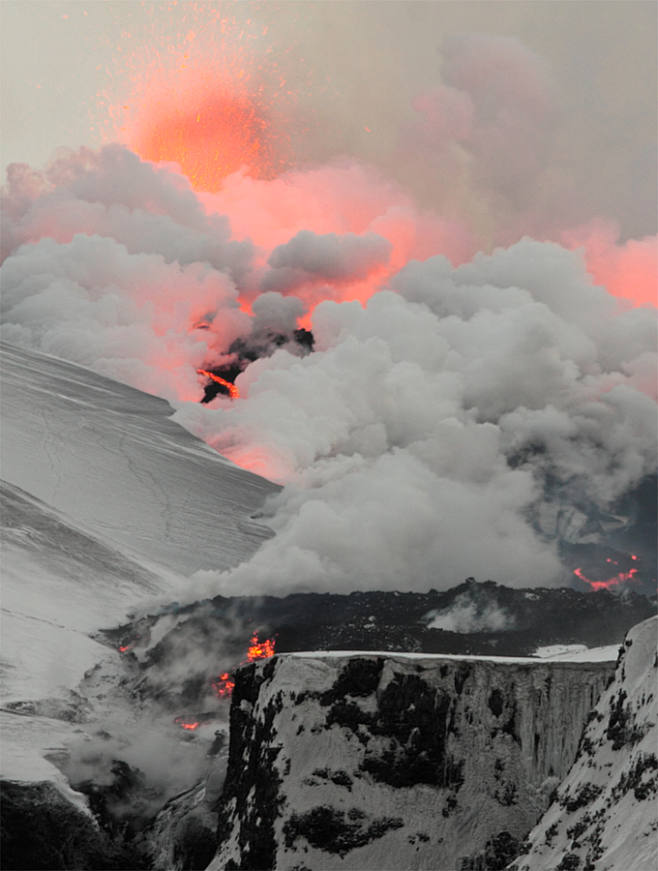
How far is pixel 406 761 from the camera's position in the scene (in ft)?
108

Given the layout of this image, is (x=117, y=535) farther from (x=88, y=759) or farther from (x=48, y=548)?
(x=88, y=759)

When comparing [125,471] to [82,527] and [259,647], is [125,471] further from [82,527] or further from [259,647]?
[259,647]

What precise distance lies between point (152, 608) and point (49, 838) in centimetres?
3675

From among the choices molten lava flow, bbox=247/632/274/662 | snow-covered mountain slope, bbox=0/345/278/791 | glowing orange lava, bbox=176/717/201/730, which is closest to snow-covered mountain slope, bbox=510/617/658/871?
snow-covered mountain slope, bbox=0/345/278/791

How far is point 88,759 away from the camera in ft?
227

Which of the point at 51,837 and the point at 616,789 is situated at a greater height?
the point at 616,789

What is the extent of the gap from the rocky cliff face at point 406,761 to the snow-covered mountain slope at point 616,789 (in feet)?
27.3

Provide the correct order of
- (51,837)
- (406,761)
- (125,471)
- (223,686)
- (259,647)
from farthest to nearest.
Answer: (125,471) < (259,647) < (223,686) < (51,837) < (406,761)

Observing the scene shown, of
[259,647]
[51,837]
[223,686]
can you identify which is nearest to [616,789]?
[51,837]

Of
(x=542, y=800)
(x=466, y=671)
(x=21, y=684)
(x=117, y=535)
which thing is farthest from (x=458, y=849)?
(x=117, y=535)

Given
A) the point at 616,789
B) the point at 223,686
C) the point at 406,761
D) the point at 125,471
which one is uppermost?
the point at 125,471

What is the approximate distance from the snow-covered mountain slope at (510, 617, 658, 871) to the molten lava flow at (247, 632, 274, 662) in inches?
3120

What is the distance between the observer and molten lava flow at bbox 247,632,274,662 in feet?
330

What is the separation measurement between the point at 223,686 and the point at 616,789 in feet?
249
